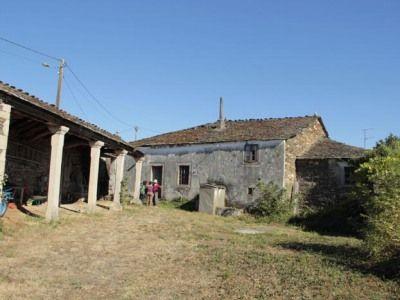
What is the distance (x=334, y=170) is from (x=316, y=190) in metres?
1.27

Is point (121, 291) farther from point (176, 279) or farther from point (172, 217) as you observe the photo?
point (172, 217)

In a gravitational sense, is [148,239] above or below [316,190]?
below

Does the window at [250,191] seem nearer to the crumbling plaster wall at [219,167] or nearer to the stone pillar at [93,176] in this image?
the crumbling plaster wall at [219,167]

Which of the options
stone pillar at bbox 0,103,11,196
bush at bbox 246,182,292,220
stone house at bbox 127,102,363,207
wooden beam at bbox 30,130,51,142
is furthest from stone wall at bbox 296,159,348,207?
stone pillar at bbox 0,103,11,196

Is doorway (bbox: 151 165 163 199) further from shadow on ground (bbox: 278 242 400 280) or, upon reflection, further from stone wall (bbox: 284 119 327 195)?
shadow on ground (bbox: 278 242 400 280)

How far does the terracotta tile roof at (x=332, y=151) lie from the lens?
20.3m

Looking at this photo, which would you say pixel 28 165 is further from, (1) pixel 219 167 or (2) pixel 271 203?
(2) pixel 271 203

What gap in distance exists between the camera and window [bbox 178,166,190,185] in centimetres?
2398

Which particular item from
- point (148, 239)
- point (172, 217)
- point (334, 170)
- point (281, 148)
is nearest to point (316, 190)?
point (334, 170)

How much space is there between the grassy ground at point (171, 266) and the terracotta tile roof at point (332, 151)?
8.47 metres

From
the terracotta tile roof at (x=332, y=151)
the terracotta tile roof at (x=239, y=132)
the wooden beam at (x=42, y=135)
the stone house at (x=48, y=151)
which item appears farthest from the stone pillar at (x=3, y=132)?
the terracotta tile roof at (x=332, y=151)

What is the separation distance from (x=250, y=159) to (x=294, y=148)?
2.21 meters

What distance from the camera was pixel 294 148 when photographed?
21656mm

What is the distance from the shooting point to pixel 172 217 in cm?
1728
